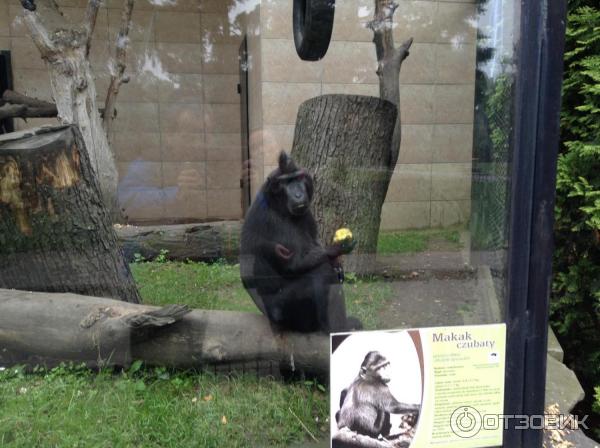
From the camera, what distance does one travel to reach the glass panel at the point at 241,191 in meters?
1.91

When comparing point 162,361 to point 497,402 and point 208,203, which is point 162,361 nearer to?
point 208,203

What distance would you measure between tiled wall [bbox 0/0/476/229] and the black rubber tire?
10 cm

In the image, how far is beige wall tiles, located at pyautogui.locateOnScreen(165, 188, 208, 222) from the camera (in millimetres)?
2037

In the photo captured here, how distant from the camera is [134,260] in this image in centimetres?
242

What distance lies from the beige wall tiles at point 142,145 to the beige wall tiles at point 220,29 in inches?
20.5

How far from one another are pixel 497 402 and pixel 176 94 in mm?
1806

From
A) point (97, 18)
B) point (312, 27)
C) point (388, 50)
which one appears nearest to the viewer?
point (312, 27)

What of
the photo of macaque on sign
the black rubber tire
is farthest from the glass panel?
the photo of macaque on sign

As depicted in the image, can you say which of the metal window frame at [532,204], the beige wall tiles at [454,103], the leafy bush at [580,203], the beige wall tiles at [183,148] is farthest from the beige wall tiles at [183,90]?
the leafy bush at [580,203]

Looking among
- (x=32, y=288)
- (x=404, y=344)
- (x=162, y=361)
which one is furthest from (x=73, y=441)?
(x=404, y=344)

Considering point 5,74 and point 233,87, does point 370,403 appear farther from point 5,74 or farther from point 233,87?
point 5,74

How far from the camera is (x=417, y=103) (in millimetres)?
2121

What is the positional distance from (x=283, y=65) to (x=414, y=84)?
63 cm

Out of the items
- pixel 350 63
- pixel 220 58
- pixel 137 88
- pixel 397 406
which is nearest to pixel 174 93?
pixel 137 88
